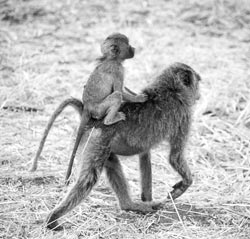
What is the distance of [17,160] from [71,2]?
7.01 metres

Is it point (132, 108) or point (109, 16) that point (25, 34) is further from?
point (132, 108)

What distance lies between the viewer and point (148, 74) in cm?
880

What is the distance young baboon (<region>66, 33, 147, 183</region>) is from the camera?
4.84 meters

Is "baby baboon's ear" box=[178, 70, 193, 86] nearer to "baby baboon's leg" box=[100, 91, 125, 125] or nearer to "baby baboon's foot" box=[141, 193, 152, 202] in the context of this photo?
"baby baboon's leg" box=[100, 91, 125, 125]

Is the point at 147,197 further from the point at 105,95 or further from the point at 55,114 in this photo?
the point at 55,114

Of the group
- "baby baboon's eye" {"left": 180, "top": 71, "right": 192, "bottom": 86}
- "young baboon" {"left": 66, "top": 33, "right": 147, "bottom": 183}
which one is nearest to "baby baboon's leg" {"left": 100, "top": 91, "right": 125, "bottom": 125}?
"young baboon" {"left": 66, "top": 33, "right": 147, "bottom": 183}

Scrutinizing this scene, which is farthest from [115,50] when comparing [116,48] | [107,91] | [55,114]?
[55,114]

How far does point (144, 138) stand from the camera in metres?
5.05

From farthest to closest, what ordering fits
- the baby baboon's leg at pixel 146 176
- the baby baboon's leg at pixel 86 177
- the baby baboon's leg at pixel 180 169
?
the baby baboon's leg at pixel 146 176 → the baby baboon's leg at pixel 180 169 → the baby baboon's leg at pixel 86 177

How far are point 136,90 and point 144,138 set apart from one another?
10.5 feet

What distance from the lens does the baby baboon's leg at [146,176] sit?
17.6ft

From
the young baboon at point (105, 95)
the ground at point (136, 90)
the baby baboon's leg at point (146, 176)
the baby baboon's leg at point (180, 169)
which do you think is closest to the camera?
the young baboon at point (105, 95)

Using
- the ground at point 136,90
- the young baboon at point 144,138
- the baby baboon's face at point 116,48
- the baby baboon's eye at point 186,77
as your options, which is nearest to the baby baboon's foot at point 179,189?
the young baboon at point 144,138

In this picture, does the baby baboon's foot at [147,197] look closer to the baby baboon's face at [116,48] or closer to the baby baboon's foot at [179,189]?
the baby baboon's foot at [179,189]
